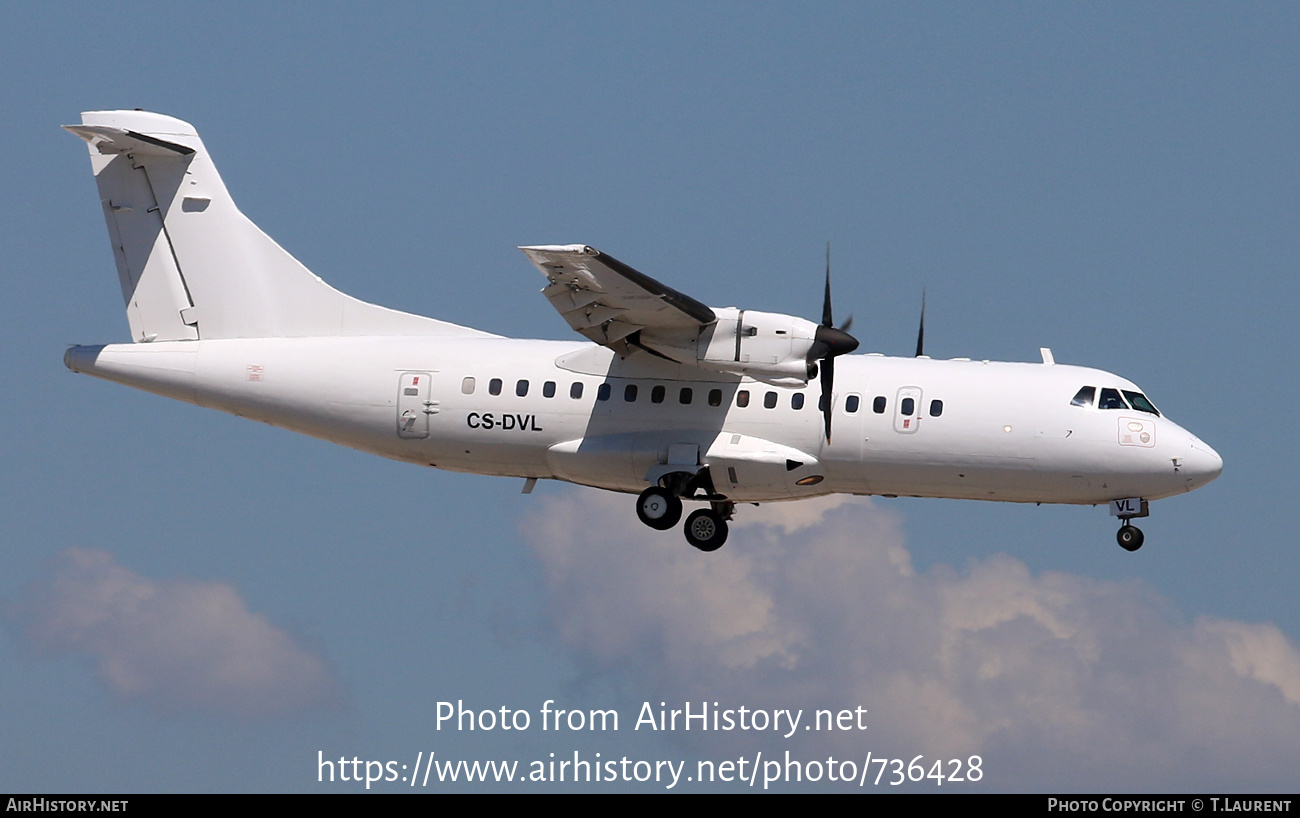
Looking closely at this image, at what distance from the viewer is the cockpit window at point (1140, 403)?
29.9m

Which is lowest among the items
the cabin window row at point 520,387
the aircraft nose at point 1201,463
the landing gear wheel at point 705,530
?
the landing gear wheel at point 705,530

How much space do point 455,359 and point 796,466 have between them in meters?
6.51

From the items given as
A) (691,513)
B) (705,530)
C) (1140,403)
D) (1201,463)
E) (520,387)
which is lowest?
(705,530)

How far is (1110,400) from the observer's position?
97.5 feet

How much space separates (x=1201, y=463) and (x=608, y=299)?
10629 mm

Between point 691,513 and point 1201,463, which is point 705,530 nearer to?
point 691,513

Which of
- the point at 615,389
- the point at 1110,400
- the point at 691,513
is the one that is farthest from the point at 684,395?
the point at 1110,400

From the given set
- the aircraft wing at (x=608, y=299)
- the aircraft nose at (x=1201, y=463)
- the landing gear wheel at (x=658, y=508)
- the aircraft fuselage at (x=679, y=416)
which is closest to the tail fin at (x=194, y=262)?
the aircraft fuselage at (x=679, y=416)

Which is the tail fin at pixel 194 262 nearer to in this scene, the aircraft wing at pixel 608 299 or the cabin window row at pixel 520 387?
the cabin window row at pixel 520 387

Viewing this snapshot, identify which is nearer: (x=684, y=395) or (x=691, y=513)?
(x=684, y=395)

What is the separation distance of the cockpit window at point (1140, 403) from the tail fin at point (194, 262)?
1197cm

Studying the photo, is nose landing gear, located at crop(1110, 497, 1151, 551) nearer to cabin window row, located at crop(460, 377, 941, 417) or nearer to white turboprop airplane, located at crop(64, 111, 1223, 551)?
white turboprop airplane, located at crop(64, 111, 1223, 551)
